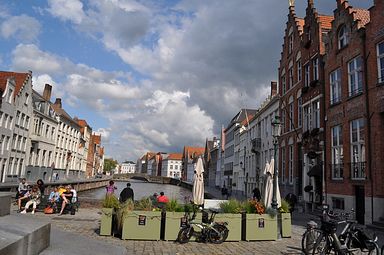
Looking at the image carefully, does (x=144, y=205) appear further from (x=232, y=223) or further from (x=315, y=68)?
(x=315, y=68)

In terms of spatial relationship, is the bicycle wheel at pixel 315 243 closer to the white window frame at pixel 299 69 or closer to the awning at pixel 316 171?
the awning at pixel 316 171

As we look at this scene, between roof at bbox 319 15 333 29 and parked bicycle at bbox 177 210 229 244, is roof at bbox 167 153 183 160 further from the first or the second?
parked bicycle at bbox 177 210 229 244

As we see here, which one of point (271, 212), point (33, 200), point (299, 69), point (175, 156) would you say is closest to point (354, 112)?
point (271, 212)

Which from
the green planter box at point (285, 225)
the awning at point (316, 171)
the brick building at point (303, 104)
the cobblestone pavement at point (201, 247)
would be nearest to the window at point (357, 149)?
the brick building at point (303, 104)

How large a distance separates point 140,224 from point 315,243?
5.29 metres

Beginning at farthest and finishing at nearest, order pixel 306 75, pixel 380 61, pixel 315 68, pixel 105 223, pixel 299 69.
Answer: pixel 299 69, pixel 306 75, pixel 315 68, pixel 380 61, pixel 105 223

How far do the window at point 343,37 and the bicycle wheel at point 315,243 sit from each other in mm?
14623

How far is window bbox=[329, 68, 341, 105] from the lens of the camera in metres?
20.9

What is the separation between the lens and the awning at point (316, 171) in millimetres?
22186

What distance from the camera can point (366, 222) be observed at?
16766 millimetres

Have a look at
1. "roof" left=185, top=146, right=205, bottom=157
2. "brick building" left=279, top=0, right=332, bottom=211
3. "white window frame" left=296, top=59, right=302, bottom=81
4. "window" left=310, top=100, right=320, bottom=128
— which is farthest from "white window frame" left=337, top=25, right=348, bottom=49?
"roof" left=185, top=146, right=205, bottom=157

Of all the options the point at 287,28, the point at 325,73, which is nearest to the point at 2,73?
the point at 287,28

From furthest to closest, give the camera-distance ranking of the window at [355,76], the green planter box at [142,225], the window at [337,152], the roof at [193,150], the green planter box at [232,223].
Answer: the roof at [193,150] → the window at [337,152] → the window at [355,76] → the green planter box at [232,223] → the green planter box at [142,225]

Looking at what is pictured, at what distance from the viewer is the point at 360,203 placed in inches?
709
